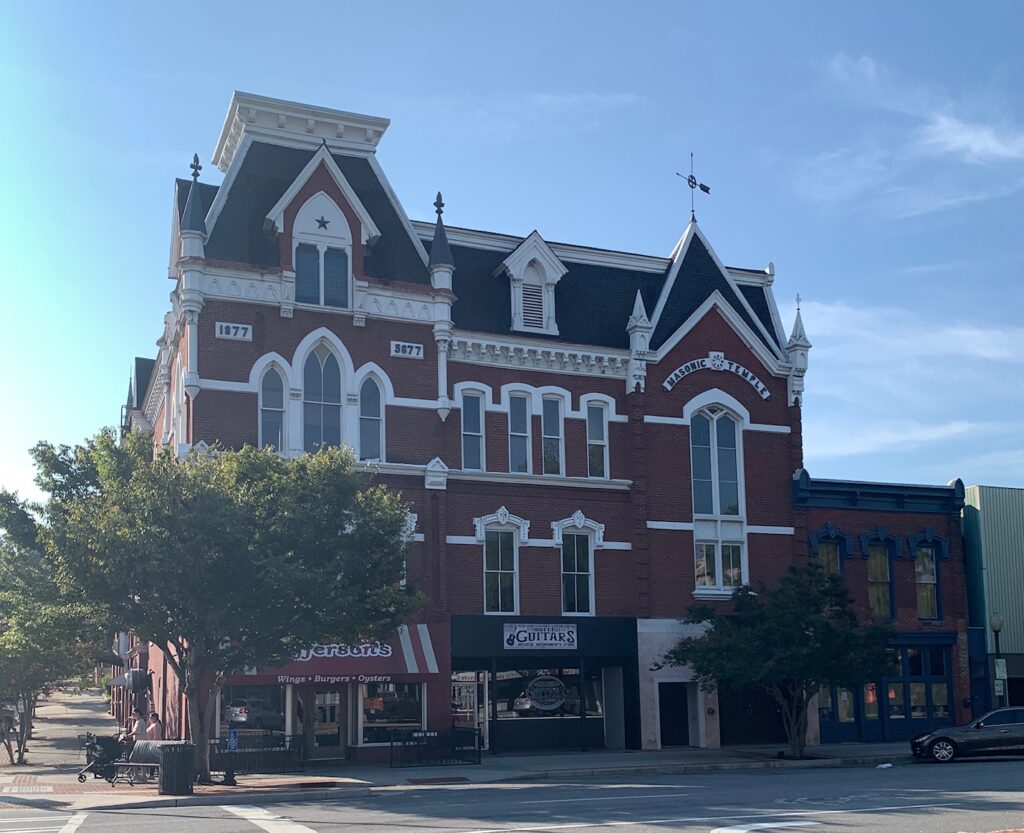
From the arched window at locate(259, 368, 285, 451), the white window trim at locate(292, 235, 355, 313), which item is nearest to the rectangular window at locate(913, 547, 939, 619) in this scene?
the white window trim at locate(292, 235, 355, 313)

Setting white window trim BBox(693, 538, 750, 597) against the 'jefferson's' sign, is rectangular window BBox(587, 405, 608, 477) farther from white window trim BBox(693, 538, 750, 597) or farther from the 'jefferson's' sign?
white window trim BBox(693, 538, 750, 597)

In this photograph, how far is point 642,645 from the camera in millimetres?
36938

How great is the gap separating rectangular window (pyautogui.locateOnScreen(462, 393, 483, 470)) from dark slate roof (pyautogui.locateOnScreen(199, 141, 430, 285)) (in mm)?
3707

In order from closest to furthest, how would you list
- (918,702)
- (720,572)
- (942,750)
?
(942,750), (720,572), (918,702)

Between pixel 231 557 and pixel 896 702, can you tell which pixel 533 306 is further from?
pixel 896 702

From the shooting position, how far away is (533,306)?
38.1 m

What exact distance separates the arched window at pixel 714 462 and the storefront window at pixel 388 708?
35.7ft

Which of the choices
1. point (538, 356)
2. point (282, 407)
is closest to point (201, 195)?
point (282, 407)

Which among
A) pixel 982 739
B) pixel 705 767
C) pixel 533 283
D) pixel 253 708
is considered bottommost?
pixel 705 767

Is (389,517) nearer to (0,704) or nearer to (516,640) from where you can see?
(516,640)

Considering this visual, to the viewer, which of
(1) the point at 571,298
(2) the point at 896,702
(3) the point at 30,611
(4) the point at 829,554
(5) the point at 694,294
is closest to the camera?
(3) the point at 30,611

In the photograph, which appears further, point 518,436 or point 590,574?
point 590,574

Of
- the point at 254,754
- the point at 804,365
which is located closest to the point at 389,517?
the point at 254,754

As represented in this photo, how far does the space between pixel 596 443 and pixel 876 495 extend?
10122mm
